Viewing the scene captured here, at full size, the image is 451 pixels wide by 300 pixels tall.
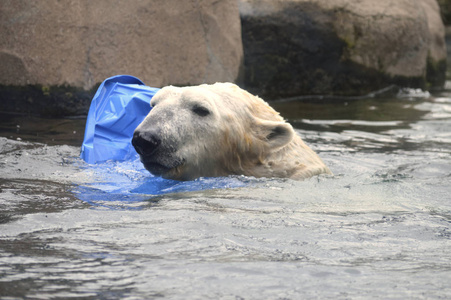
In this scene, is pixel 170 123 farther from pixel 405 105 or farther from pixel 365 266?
pixel 405 105

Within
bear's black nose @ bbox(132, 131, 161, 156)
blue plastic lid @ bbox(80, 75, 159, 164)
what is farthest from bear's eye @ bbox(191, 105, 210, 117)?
blue plastic lid @ bbox(80, 75, 159, 164)

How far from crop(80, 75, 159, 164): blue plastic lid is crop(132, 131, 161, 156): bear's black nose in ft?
3.51

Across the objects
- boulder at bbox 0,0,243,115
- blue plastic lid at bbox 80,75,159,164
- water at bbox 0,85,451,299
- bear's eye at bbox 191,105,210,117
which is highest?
boulder at bbox 0,0,243,115

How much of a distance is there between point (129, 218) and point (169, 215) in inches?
8.1

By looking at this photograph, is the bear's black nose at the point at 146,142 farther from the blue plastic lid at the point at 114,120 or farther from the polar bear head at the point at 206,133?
the blue plastic lid at the point at 114,120

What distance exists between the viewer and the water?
2.45 m

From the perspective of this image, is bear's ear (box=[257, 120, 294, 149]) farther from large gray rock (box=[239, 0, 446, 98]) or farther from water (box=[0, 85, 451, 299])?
large gray rock (box=[239, 0, 446, 98])

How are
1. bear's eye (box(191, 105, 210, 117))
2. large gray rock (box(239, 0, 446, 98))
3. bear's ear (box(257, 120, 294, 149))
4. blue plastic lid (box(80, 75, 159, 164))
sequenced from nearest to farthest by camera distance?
1. bear's eye (box(191, 105, 210, 117))
2. bear's ear (box(257, 120, 294, 149))
3. blue plastic lid (box(80, 75, 159, 164))
4. large gray rock (box(239, 0, 446, 98))

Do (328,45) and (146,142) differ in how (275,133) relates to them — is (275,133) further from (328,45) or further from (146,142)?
(328,45)

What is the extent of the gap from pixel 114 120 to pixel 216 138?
4.06ft

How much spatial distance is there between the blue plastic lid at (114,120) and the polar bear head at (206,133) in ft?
2.68

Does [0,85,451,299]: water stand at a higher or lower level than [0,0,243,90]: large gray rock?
lower

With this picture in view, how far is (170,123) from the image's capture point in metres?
4.30

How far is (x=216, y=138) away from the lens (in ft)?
14.9
